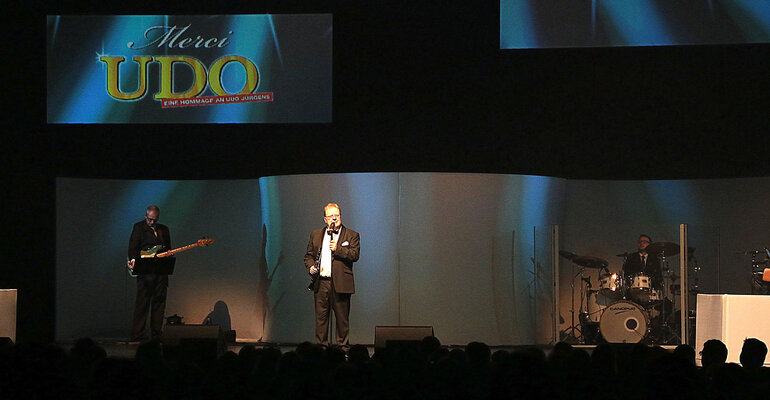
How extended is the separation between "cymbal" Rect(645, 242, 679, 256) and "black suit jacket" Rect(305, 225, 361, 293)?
2.85 meters

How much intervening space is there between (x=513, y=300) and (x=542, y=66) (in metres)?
2.81

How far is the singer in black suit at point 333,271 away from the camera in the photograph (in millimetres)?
9234

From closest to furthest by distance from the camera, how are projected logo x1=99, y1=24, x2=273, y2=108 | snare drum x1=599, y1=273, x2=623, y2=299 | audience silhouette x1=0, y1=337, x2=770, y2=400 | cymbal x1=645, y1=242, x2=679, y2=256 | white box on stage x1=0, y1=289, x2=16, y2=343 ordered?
audience silhouette x1=0, y1=337, x2=770, y2=400, white box on stage x1=0, y1=289, x2=16, y2=343, cymbal x1=645, y1=242, x2=679, y2=256, snare drum x1=599, y1=273, x2=623, y2=299, projected logo x1=99, y1=24, x2=273, y2=108

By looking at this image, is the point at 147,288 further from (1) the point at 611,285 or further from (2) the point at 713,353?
(2) the point at 713,353

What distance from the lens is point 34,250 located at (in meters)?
11.6

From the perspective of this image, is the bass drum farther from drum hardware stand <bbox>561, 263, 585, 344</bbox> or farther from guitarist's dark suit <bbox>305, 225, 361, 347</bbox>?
guitarist's dark suit <bbox>305, 225, 361, 347</bbox>

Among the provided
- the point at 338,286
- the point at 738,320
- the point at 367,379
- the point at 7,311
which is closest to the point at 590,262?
the point at 738,320

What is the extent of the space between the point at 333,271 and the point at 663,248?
310cm

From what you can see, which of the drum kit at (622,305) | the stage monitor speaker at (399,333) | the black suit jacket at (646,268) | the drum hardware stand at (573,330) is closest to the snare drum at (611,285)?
the drum kit at (622,305)

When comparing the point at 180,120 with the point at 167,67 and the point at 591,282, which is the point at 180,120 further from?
the point at 591,282

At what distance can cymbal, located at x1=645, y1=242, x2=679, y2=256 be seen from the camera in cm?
971

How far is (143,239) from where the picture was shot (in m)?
10.5

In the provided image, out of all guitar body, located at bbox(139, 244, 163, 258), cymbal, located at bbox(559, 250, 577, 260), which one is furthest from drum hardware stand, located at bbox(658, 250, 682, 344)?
guitar body, located at bbox(139, 244, 163, 258)

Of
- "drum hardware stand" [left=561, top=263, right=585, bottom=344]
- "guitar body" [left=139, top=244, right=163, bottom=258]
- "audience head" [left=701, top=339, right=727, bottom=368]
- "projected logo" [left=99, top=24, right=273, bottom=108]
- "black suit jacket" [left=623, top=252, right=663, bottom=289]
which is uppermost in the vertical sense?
"projected logo" [left=99, top=24, right=273, bottom=108]
